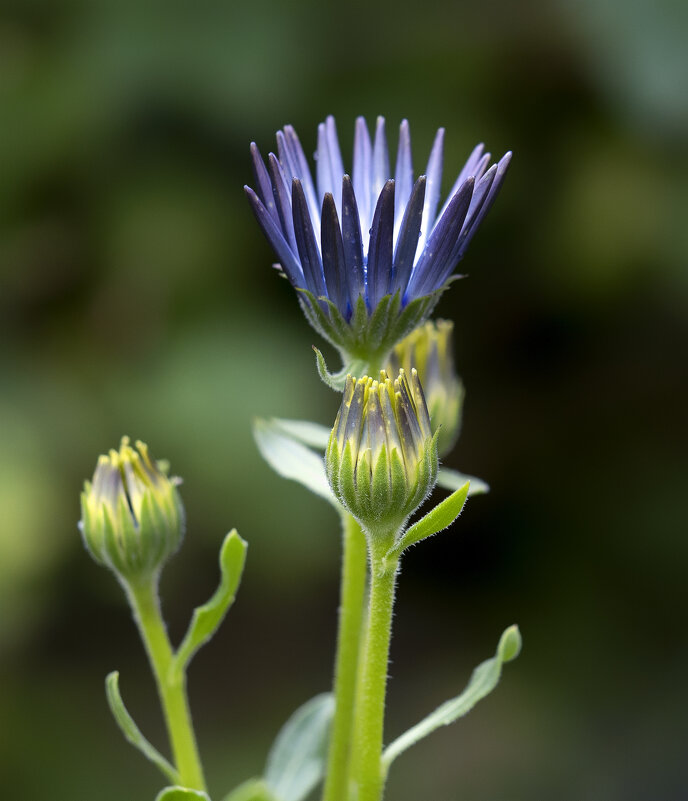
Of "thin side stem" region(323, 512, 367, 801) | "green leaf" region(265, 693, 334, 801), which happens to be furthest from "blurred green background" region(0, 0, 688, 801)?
"thin side stem" region(323, 512, 367, 801)

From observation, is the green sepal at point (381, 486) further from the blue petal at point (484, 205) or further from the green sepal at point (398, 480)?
the blue petal at point (484, 205)

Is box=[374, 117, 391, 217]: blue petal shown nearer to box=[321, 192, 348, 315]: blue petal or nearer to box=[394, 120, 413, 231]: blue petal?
box=[394, 120, 413, 231]: blue petal

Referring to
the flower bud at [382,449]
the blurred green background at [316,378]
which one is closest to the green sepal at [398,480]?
the flower bud at [382,449]

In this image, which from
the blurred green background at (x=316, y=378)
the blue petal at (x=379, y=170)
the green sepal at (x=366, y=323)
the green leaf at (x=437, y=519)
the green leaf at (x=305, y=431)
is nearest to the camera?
the green leaf at (x=437, y=519)

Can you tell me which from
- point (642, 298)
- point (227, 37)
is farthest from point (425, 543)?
point (227, 37)

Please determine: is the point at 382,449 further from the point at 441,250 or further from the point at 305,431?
the point at 305,431
